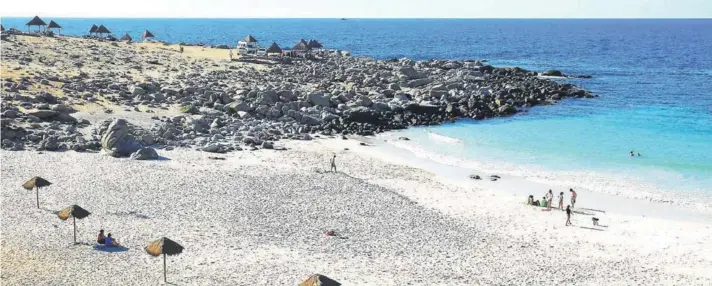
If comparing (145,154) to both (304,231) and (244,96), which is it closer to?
(304,231)

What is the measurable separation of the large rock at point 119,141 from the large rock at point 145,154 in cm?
71

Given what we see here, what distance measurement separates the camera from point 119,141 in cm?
4000

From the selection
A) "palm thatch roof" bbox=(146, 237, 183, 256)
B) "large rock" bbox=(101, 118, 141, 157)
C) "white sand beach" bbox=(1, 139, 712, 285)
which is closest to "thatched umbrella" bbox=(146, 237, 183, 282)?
"palm thatch roof" bbox=(146, 237, 183, 256)

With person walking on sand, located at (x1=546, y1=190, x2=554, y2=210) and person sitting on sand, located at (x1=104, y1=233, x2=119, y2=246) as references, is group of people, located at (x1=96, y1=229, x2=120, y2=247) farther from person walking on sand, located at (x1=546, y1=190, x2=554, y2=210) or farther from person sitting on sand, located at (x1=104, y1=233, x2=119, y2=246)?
person walking on sand, located at (x1=546, y1=190, x2=554, y2=210)

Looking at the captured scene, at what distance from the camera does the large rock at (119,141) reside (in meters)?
39.6

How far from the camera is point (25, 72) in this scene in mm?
59031

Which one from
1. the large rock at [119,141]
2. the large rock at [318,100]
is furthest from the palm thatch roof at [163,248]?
the large rock at [318,100]

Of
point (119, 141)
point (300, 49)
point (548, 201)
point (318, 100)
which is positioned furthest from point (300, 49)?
point (548, 201)

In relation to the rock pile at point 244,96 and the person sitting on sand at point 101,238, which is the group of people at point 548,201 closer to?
the rock pile at point 244,96

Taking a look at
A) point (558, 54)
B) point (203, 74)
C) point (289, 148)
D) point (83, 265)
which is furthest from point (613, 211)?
point (558, 54)

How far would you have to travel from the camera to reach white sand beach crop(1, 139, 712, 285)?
23422 mm

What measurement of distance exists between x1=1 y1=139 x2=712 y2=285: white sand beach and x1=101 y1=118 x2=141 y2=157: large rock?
103cm

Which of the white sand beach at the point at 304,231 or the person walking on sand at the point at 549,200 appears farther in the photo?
the person walking on sand at the point at 549,200

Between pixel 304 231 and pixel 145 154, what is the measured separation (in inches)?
609
